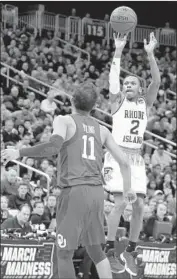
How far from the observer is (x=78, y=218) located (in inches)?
316

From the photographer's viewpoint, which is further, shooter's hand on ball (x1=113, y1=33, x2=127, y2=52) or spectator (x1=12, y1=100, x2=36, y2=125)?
spectator (x1=12, y1=100, x2=36, y2=125)

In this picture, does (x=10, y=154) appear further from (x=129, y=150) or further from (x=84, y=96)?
(x=129, y=150)

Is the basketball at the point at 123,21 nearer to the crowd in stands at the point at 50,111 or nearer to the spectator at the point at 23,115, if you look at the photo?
the crowd in stands at the point at 50,111

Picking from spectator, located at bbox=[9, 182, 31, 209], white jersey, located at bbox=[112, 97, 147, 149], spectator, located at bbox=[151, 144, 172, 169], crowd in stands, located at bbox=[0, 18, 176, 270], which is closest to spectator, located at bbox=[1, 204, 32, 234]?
crowd in stands, located at bbox=[0, 18, 176, 270]

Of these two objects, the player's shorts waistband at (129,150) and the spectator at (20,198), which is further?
the spectator at (20,198)

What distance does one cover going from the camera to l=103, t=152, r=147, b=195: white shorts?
395 inches

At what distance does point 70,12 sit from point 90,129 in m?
23.2

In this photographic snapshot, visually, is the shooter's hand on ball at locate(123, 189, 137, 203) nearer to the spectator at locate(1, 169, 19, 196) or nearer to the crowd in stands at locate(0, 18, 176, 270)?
the crowd in stands at locate(0, 18, 176, 270)

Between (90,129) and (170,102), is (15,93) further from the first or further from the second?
(90,129)

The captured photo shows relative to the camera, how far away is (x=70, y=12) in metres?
30.8

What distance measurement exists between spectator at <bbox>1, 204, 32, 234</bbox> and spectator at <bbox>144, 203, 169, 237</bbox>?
2.61 meters

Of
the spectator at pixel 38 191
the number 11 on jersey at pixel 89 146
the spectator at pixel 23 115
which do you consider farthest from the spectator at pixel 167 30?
the number 11 on jersey at pixel 89 146

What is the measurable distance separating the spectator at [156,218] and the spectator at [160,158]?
4247 mm

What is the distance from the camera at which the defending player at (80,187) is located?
8016mm
